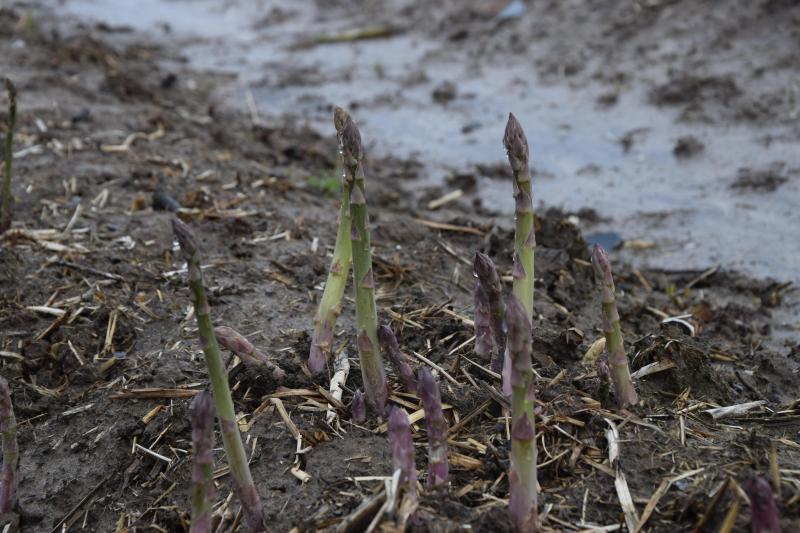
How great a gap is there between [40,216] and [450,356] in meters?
2.86

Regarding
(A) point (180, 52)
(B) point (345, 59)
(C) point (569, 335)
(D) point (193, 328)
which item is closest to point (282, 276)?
(D) point (193, 328)

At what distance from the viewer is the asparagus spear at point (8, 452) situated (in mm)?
2498

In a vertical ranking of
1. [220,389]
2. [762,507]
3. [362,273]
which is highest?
[362,273]

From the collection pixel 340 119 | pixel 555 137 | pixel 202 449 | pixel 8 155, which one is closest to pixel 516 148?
pixel 340 119

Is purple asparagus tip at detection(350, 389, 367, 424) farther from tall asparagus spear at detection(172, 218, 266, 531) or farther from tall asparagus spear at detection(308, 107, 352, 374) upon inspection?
tall asparagus spear at detection(172, 218, 266, 531)

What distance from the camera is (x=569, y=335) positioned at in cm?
322

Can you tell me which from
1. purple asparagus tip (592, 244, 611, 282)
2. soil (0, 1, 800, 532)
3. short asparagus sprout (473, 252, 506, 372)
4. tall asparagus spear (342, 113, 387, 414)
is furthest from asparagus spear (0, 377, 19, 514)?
purple asparagus tip (592, 244, 611, 282)

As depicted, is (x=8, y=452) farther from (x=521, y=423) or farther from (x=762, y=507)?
(x=762, y=507)

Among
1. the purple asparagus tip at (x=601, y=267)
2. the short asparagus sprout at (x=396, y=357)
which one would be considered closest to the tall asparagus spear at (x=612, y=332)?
the purple asparagus tip at (x=601, y=267)

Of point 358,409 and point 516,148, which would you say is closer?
point 516,148

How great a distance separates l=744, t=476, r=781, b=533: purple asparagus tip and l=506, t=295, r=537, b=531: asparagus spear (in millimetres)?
554

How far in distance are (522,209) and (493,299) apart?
1.25 ft

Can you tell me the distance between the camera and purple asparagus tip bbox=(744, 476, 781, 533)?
75.9 inches

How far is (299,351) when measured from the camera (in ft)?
10.4
